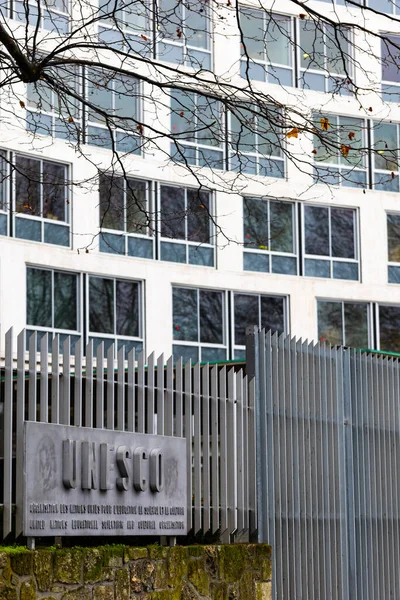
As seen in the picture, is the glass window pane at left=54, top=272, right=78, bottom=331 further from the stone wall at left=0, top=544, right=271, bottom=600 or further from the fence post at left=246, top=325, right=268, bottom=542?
the stone wall at left=0, top=544, right=271, bottom=600

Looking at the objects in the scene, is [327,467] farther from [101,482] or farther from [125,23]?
[125,23]

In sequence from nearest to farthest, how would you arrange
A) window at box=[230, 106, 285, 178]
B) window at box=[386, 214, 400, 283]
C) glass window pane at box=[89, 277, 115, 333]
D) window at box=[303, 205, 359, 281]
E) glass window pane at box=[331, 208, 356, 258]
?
1. window at box=[230, 106, 285, 178]
2. glass window pane at box=[89, 277, 115, 333]
3. window at box=[303, 205, 359, 281]
4. glass window pane at box=[331, 208, 356, 258]
5. window at box=[386, 214, 400, 283]

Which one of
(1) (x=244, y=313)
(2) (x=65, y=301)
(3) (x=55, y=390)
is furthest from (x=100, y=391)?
(1) (x=244, y=313)

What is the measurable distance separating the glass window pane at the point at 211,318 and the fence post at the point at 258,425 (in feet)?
78.0

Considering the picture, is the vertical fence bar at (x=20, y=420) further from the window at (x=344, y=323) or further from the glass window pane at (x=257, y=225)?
the window at (x=344, y=323)

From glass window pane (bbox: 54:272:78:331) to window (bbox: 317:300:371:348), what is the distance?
8284 mm

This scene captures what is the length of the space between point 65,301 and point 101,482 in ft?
77.1

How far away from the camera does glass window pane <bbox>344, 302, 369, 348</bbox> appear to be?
37.8 metres

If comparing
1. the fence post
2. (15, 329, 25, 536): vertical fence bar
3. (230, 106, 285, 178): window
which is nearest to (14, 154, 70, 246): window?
(230, 106, 285, 178): window

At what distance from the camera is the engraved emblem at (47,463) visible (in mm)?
8452

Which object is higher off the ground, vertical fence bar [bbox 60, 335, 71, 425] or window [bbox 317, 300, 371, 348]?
window [bbox 317, 300, 371, 348]

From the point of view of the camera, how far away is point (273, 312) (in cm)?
3681

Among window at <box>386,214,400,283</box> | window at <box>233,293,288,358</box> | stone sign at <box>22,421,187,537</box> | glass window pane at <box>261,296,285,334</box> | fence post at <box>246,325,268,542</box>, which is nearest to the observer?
stone sign at <box>22,421,187,537</box>

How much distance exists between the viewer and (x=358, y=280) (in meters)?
38.3
